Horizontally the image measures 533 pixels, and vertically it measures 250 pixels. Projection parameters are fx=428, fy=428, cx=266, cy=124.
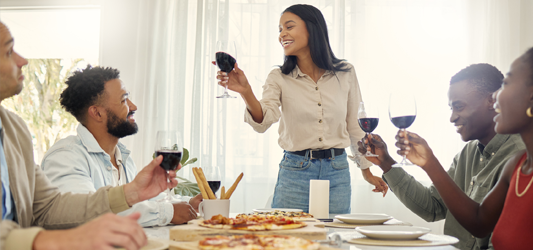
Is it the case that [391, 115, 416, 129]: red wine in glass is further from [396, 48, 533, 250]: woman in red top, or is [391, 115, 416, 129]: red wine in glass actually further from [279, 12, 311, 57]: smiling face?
[279, 12, 311, 57]: smiling face

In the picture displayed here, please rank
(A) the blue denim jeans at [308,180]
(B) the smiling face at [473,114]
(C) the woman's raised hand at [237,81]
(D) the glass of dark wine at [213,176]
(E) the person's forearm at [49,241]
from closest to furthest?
(E) the person's forearm at [49,241] < (D) the glass of dark wine at [213,176] < (B) the smiling face at [473,114] < (C) the woman's raised hand at [237,81] < (A) the blue denim jeans at [308,180]

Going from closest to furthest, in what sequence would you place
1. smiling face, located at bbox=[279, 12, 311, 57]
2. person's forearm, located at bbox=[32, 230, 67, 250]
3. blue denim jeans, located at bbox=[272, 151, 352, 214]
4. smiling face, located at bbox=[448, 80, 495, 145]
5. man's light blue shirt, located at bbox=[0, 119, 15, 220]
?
person's forearm, located at bbox=[32, 230, 67, 250]
man's light blue shirt, located at bbox=[0, 119, 15, 220]
smiling face, located at bbox=[448, 80, 495, 145]
blue denim jeans, located at bbox=[272, 151, 352, 214]
smiling face, located at bbox=[279, 12, 311, 57]

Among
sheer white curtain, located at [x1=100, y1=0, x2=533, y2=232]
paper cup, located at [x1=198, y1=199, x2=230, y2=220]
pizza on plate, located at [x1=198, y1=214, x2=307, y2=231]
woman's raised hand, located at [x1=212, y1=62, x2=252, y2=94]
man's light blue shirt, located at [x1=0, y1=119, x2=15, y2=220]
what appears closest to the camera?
man's light blue shirt, located at [x1=0, y1=119, x2=15, y2=220]

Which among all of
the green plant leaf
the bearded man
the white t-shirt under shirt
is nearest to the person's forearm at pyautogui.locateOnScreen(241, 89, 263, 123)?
the bearded man

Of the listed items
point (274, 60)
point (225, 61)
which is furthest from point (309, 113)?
point (274, 60)

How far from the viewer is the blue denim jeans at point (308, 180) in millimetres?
2154

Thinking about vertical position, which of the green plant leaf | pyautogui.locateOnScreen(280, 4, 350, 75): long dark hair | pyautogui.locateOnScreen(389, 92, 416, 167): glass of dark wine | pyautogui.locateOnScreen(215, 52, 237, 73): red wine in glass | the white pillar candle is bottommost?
the green plant leaf

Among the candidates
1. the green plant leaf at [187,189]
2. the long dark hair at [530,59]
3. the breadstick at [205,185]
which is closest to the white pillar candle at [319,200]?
the breadstick at [205,185]

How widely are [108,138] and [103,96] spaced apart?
8.0 inches

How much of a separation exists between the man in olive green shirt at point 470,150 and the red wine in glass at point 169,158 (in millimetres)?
796

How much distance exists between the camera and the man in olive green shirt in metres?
1.58

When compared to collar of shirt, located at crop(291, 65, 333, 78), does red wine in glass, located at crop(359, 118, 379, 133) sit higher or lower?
lower

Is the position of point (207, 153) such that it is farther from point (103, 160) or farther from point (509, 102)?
point (509, 102)

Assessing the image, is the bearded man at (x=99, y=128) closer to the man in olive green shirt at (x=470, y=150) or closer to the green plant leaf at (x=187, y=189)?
the man in olive green shirt at (x=470, y=150)
